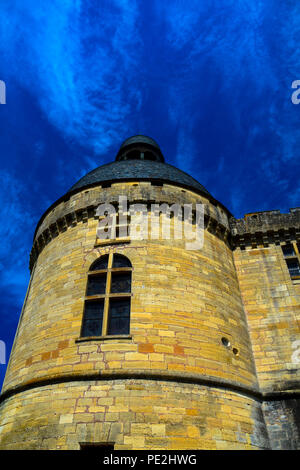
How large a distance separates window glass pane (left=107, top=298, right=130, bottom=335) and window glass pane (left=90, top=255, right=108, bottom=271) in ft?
3.62

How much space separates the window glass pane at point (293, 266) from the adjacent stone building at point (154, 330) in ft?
0.11

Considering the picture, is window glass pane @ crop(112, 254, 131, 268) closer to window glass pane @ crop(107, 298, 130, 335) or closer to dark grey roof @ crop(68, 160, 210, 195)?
window glass pane @ crop(107, 298, 130, 335)

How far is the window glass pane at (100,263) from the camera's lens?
9047 millimetres

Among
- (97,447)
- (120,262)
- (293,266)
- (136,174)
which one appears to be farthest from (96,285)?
(293,266)

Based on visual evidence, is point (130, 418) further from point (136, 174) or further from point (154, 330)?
point (136, 174)

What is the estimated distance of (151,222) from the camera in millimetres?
9586

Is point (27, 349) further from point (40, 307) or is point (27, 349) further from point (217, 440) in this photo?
point (217, 440)

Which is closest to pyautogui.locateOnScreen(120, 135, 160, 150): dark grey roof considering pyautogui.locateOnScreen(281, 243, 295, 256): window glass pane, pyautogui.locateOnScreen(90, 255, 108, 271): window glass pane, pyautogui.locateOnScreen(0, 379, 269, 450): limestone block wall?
pyautogui.locateOnScreen(281, 243, 295, 256): window glass pane

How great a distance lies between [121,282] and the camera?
8648 mm

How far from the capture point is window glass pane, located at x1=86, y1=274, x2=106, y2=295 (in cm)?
862

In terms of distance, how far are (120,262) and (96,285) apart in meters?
0.85

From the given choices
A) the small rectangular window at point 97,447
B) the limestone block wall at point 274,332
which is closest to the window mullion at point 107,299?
the small rectangular window at point 97,447
